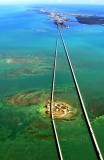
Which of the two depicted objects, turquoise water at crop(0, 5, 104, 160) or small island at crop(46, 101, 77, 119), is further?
small island at crop(46, 101, 77, 119)

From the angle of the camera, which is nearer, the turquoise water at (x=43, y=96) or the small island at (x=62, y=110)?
the turquoise water at (x=43, y=96)

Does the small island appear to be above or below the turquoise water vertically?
above

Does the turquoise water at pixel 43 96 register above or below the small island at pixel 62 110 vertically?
below

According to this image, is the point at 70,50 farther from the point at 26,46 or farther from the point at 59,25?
the point at 59,25

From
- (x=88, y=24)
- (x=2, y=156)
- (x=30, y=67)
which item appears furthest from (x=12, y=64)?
(x=88, y=24)
